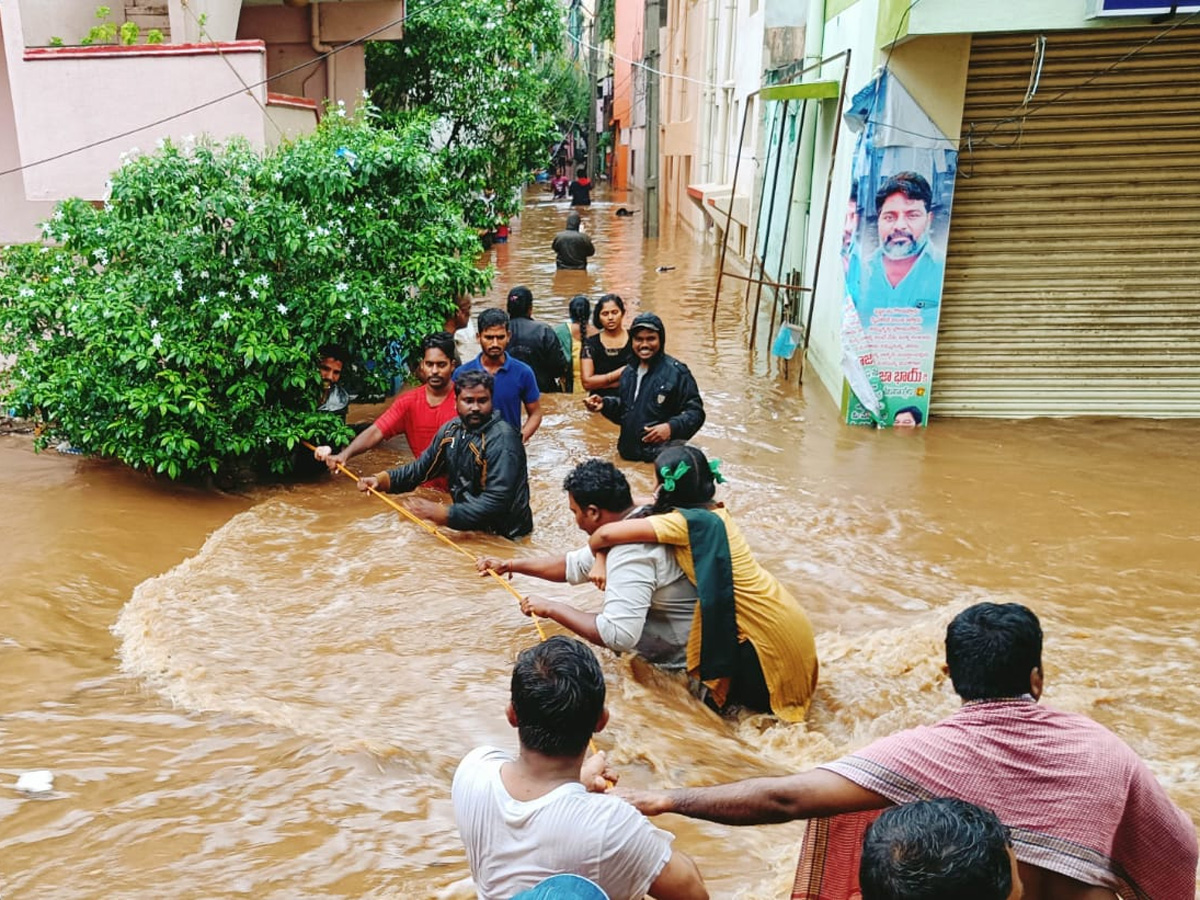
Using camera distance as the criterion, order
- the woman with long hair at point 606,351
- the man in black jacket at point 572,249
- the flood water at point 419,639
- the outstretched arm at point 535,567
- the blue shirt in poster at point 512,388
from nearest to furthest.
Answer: the flood water at point 419,639
the outstretched arm at point 535,567
the blue shirt in poster at point 512,388
the woman with long hair at point 606,351
the man in black jacket at point 572,249

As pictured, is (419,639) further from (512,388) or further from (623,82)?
(623,82)

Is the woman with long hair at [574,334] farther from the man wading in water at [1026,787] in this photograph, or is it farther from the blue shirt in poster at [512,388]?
the man wading in water at [1026,787]

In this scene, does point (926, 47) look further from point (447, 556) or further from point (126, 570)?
point (126, 570)

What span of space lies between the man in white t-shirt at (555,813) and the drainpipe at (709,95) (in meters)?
25.1

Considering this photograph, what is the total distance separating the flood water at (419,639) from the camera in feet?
11.7

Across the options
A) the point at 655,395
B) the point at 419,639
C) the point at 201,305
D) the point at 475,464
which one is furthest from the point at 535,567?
the point at 201,305

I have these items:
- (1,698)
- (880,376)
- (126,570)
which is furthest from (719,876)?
(880,376)

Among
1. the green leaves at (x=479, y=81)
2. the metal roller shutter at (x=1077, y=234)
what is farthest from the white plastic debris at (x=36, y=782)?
the green leaves at (x=479, y=81)

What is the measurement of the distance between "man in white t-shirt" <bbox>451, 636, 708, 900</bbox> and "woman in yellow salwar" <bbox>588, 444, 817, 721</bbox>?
1798 millimetres

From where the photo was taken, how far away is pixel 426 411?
23.6ft

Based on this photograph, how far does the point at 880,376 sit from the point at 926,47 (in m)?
2.75

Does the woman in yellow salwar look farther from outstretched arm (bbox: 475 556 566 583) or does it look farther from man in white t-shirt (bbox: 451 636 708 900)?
man in white t-shirt (bbox: 451 636 708 900)

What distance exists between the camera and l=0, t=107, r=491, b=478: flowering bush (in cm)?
743

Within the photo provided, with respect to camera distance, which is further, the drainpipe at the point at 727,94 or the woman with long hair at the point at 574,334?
the drainpipe at the point at 727,94
